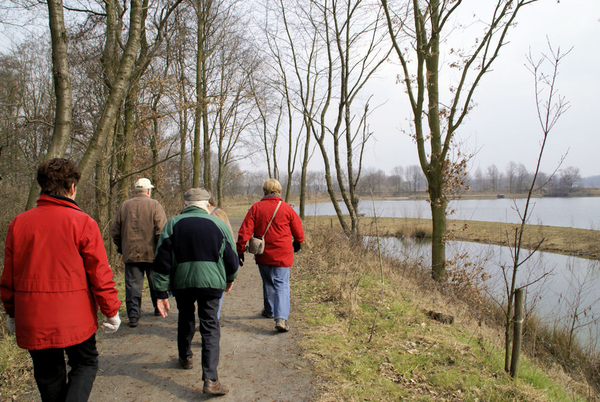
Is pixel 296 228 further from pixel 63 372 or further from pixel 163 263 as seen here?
pixel 63 372

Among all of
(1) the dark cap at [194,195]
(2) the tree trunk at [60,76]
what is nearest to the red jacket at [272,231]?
(1) the dark cap at [194,195]

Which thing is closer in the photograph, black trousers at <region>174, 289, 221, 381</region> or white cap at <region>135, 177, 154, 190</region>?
black trousers at <region>174, 289, 221, 381</region>

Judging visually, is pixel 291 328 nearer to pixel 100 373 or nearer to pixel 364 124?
pixel 100 373

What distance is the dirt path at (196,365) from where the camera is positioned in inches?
137

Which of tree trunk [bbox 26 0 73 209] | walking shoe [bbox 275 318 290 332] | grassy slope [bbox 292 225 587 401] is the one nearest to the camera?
grassy slope [bbox 292 225 587 401]

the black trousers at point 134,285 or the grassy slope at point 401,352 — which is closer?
the grassy slope at point 401,352

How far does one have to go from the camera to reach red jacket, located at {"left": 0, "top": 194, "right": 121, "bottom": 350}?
2.46 m

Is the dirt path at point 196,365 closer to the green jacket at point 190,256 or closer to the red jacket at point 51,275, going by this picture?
the green jacket at point 190,256

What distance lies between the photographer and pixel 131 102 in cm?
1008

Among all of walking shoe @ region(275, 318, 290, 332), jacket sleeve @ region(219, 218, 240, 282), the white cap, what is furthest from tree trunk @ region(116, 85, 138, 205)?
jacket sleeve @ region(219, 218, 240, 282)

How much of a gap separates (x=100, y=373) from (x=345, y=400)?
2.42 meters

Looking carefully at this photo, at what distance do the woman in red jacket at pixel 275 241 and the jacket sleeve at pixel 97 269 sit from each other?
91.1 inches

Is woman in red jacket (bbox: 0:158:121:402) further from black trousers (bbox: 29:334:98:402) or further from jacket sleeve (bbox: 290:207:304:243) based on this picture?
jacket sleeve (bbox: 290:207:304:243)

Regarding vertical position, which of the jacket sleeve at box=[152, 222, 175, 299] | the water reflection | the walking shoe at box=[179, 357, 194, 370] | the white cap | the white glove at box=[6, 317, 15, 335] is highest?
the white cap
